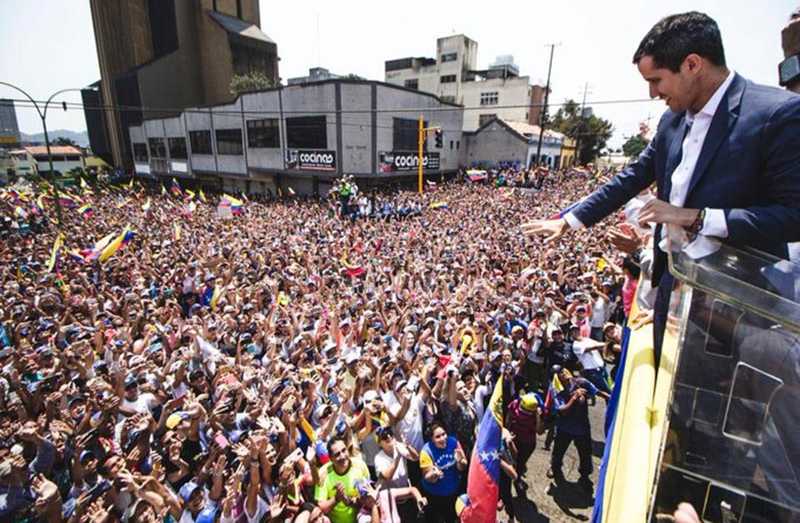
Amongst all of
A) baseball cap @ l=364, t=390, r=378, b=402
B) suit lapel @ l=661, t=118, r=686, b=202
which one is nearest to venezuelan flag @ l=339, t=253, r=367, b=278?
baseball cap @ l=364, t=390, r=378, b=402

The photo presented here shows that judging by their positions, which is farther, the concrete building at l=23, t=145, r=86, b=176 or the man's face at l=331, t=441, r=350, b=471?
the concrete building at l=23, t=145, r=86, b=176

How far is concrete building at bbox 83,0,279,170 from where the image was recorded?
156 feet

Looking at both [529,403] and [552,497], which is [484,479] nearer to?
[529,403]

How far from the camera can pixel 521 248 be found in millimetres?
12758

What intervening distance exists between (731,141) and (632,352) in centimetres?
89

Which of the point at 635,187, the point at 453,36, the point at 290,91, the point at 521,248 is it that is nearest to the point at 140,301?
the point at 635,187

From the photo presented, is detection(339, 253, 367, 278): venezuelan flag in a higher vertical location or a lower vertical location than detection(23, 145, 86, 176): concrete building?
higher

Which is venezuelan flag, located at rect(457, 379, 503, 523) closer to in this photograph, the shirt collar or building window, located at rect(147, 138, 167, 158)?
the shirt collar

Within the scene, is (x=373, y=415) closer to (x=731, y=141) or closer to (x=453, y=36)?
(x=731, y=141)

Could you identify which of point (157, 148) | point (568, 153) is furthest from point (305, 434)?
point (568, 153)

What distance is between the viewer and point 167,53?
4822cm

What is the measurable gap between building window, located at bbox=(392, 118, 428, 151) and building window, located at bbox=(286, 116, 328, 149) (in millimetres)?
5563

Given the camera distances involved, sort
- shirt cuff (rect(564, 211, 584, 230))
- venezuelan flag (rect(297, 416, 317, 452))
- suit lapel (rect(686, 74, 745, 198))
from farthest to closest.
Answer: venezuelan flag (rect(297, 416, 317, 452)) → shirt cuff (rect(564, 211, 584, 230)) → suit lapel (rect(686, 74, 745, 198))

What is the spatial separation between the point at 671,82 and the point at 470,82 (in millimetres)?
60776
